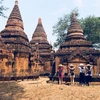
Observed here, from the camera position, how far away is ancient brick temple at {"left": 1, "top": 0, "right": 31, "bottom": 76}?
22.5 meters

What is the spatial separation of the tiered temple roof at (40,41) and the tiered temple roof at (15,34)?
6749 mm

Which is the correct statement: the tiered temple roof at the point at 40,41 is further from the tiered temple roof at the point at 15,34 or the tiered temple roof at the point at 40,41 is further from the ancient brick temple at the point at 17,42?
the ancient brick temple at the point at 17,42

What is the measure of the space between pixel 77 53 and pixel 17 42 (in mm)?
8719

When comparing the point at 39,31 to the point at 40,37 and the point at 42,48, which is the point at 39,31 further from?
the point at 42,48

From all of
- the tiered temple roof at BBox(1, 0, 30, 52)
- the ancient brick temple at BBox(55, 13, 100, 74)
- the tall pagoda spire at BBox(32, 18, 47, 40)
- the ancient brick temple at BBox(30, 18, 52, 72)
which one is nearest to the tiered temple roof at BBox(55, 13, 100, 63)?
the ancient brick temple at BBox(55, 13, 100, 74)

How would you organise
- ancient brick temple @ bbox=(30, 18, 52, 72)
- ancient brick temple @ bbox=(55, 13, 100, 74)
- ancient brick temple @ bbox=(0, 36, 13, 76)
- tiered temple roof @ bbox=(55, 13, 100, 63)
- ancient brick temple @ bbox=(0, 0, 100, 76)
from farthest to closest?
ancient brick temple @ bbox=(30, 18, 52, 72) → tiered temple roof @ bbox=(55, 13, 100, 63) → ancient brick temple @ bbox=(55, 13, 100, 74) → ancient brick temple @ bbox=(0, 0, 100, 76) → ancient brick temple @ bbox=(0, 36, 13, 76)

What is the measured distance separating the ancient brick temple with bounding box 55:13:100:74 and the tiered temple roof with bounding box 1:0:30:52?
17.7ft

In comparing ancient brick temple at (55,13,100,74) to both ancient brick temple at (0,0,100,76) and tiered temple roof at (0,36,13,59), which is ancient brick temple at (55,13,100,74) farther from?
tiered temple roof at (0,36,13,59)

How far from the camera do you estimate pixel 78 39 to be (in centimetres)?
2812

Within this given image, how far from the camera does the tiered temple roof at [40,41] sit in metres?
34.6

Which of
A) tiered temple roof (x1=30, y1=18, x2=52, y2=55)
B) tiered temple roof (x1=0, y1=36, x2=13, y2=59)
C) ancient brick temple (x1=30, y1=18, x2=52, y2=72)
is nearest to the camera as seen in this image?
tiered temple roof (x1=0, y1=36, x2=13, y2=59)

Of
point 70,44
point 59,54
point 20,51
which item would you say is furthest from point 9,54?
point 70,44

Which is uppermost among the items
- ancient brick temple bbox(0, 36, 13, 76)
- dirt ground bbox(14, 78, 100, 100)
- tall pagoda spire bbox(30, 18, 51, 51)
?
tall pagoda spire bbox(30, 18, 51, 51)

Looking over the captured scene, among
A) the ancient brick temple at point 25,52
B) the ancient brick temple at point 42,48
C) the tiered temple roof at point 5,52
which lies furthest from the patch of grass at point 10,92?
the ancient brick temple at point 42,48
